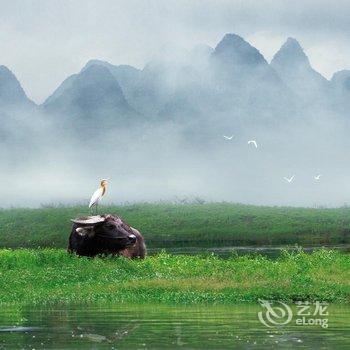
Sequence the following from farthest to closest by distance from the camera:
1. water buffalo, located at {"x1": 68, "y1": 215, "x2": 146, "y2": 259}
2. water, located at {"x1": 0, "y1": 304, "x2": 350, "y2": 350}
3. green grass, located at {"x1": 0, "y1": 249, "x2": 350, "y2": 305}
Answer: water buffalo, located at {"x1": 68, "y1": 215, "x2": 146, "y2": 259} → green grass, located at {"x1": 0, "y1": 249, "x2": 350, "y2": 305} → water, located at {"x1": 0, "y1": 304, "x2": 350, "y2": 350}

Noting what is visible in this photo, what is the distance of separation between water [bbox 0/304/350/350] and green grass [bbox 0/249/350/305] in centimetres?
166

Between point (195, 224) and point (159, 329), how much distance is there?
96.2m

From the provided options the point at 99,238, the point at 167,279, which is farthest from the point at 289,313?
the point at 99,238

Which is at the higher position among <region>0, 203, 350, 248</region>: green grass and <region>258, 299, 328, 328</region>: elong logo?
<region>0, 203, 350, 248</region>: green grass

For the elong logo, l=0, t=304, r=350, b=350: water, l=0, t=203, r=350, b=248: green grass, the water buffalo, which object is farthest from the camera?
l=0, t=203, r=350, b=248: green grass

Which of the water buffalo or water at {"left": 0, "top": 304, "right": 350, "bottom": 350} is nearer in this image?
water at {"left": 0, "top": 304, "right": 350, "bottom": 350}

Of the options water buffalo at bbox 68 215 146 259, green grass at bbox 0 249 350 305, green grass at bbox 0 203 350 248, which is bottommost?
green grass at bbox 0 249 350 305

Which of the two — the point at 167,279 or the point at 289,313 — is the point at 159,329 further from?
the point at 167,279

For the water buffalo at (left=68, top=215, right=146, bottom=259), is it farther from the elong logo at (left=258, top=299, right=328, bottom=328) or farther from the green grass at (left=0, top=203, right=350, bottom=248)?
the green grass at (left=0, top=203, right=350, bottom=248)

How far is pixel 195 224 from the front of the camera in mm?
120875

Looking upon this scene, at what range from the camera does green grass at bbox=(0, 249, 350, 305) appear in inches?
→ 1236

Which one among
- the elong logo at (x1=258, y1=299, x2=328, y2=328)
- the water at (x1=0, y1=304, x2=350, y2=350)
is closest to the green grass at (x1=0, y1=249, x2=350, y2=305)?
the elong logo at (x1=258, y1=299, x2=328, y2=328)

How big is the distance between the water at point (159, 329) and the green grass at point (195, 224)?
67122 millimetres

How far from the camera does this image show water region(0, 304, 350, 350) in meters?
22.4
